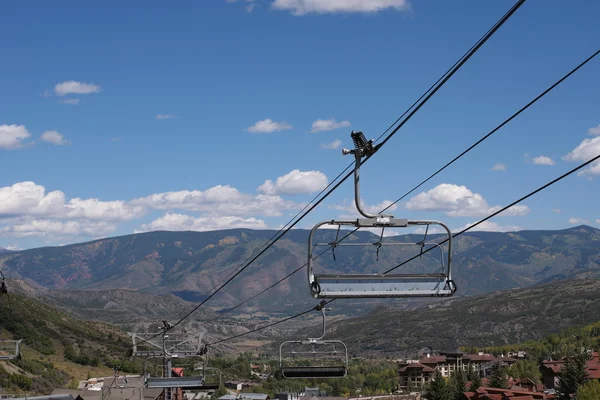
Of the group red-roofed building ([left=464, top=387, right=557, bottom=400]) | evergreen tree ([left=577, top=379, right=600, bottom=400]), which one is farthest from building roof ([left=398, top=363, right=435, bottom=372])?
evergreen tree ([left=577, top=379, right=600, bottom=400])

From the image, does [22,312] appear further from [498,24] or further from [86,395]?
[498,24]

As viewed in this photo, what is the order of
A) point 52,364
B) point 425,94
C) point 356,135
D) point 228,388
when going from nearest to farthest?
point 425,94, point 356,135, point 52,364, point 228,388

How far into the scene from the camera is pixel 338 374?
27.6 m

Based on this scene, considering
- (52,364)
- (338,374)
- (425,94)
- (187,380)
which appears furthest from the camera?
(52,364)

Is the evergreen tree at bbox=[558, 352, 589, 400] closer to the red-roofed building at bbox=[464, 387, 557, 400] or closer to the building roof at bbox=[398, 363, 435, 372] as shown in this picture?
the red-roofed building at bbox=[464, 387, 557, 400]

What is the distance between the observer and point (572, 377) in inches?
4309

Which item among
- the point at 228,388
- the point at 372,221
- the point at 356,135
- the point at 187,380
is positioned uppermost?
the point at 356,135

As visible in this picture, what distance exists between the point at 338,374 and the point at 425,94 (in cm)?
1382

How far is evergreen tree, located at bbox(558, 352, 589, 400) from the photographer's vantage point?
4254 inches

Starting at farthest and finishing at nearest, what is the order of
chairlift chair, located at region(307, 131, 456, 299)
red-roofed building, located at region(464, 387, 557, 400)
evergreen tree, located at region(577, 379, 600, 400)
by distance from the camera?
red-roofed building, located at region(464, 387, 557, 400), evergreen tree, located at region(577, 379, 600, 400), chairlift chair, located at region(307, 131, 456, 299)

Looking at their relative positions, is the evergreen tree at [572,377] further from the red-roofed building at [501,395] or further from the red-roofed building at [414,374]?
the red-roofed building at [414,374]

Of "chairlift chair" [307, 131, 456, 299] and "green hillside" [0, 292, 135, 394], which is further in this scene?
"green hillside" [0, 292, 135, 394]

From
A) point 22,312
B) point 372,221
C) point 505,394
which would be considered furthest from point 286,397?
point 372,221

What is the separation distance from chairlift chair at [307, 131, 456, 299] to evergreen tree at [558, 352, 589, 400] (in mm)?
95352
